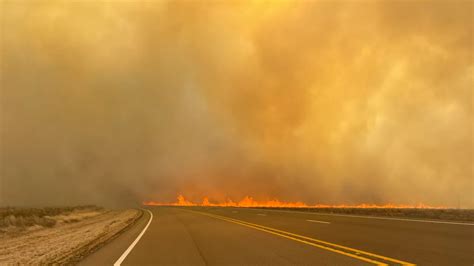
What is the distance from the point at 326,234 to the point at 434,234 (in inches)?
139

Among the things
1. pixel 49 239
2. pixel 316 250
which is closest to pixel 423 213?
pixel 316 250

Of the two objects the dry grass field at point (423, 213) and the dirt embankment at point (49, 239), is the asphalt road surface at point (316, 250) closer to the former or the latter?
the dirt embankment at point (49, 239)

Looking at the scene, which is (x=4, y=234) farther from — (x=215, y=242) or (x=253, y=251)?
(x=253, y=251)

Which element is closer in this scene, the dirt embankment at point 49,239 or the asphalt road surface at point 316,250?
the asphalt road surface at point 316,250

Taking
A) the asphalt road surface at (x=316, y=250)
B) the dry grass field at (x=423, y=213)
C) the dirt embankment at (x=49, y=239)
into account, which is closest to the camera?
the asphalt road surface at (x=316, y=250)

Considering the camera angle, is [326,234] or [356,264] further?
[326,234]

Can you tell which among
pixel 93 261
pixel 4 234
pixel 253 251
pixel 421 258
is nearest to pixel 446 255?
pixel 421 258

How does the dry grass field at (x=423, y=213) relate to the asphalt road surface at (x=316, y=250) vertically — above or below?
above

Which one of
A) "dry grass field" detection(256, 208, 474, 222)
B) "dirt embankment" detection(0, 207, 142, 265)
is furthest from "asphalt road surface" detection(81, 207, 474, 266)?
"dry grass field" detection(256, 208, 474, 222)

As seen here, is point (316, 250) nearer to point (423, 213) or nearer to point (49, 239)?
point (423, 213)

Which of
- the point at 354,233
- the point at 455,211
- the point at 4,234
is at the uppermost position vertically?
the point at 455,211

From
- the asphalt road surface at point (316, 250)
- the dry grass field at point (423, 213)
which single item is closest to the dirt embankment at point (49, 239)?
the asphalt road surface at point (316, 250)

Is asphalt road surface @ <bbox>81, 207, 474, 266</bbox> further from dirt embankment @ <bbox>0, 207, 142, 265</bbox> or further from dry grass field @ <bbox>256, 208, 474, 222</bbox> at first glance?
dry grass field @ <bbox>256, 208, 474, 222</bbox>

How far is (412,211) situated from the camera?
23531mm
